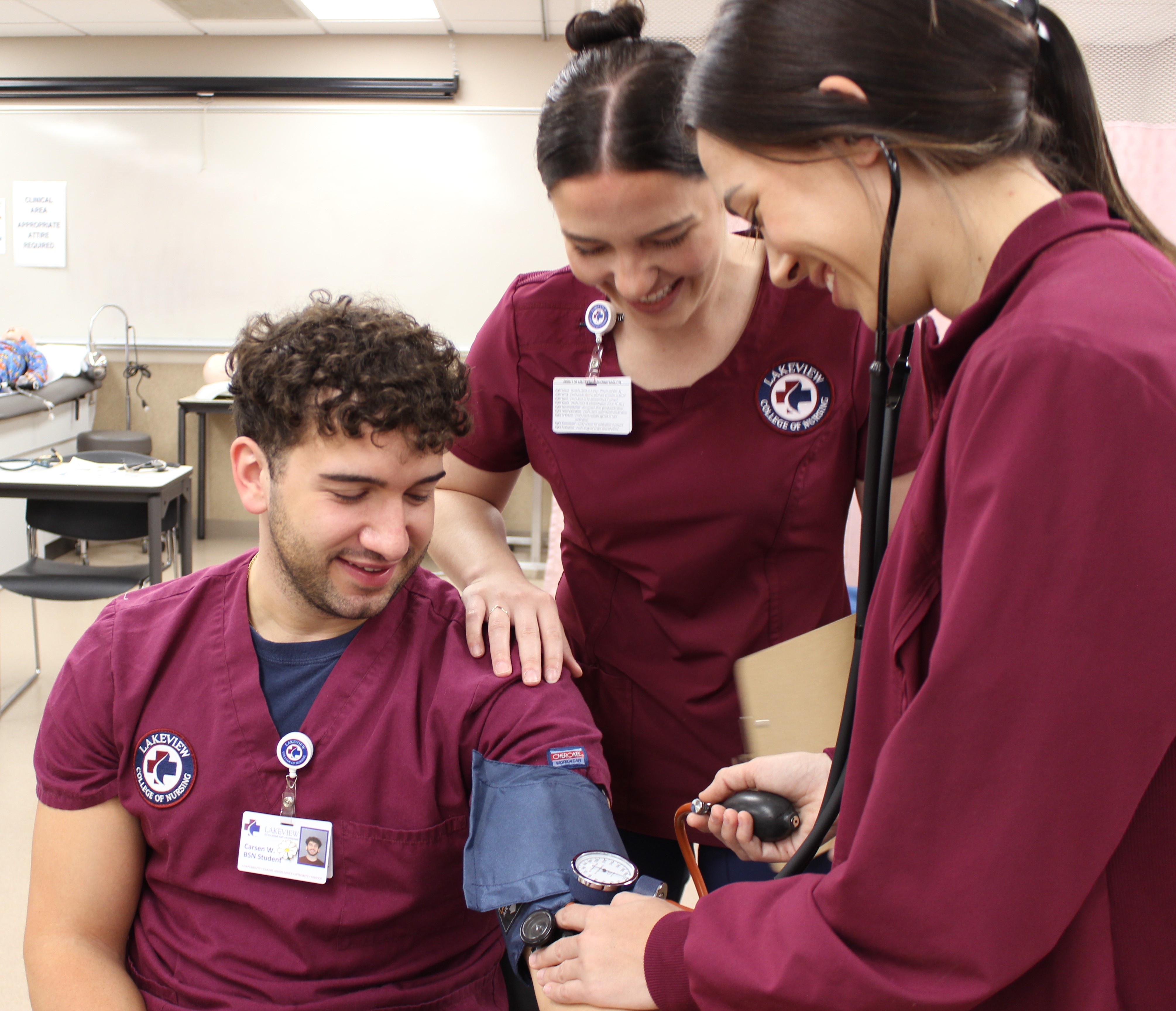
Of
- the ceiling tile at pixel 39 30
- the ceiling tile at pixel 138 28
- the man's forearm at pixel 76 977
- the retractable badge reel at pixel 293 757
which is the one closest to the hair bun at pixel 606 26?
Result: the retractable badge reel at pixel 293 757

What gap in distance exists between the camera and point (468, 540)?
133 centimetres

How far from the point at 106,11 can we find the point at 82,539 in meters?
3.23

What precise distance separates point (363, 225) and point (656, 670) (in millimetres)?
4725

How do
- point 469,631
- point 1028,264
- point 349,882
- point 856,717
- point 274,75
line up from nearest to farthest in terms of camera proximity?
point 1028,264
point 856,717
point 349,882
point 469,631
point 274,75

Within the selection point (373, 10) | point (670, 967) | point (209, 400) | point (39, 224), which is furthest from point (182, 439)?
point (670, 967)

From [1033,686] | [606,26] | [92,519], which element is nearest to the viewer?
[1033,686]

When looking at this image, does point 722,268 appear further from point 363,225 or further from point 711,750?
point 363,225

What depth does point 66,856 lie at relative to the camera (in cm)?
111

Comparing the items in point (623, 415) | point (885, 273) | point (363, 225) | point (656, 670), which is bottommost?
point (656, 670)

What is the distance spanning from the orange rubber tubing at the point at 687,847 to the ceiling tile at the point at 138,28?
543cm

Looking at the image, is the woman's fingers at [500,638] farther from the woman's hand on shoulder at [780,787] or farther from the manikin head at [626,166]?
the manikin head at [626,166]

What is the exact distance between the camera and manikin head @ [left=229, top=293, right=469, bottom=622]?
112 centimetres

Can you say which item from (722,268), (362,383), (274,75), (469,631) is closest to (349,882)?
(469,631)

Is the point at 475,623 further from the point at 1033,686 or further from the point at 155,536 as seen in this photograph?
the point at 155,536
